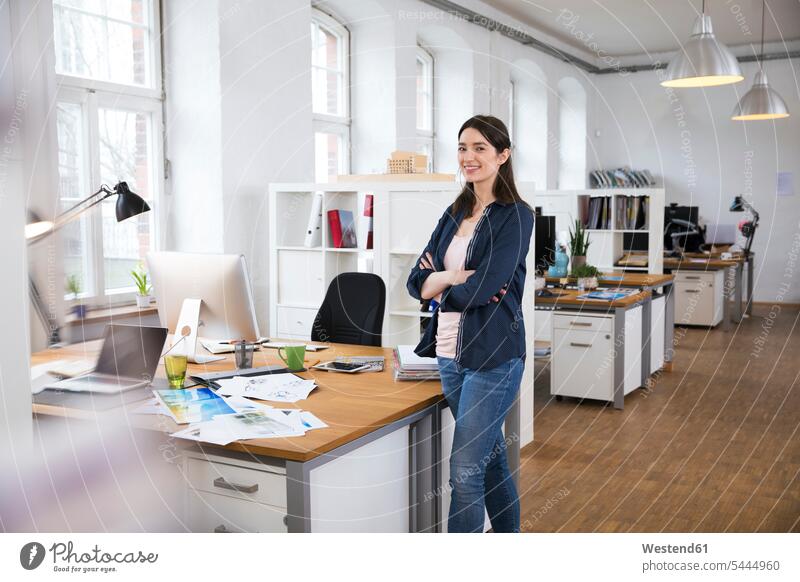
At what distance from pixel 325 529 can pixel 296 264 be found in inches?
117

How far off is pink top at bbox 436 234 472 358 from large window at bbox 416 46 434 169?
4914 mm

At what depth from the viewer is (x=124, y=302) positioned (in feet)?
14.0

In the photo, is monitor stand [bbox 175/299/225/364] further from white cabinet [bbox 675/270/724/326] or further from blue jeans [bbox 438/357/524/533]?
white cabinet [bbox 675/270/724/326]

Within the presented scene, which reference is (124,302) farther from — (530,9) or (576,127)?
(576,127)

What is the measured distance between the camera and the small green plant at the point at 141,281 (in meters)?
4.09

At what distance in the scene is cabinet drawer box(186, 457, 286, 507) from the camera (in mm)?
1843

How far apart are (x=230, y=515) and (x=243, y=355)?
0.84 metres

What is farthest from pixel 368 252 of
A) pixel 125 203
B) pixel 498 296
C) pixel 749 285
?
pixel 749 285

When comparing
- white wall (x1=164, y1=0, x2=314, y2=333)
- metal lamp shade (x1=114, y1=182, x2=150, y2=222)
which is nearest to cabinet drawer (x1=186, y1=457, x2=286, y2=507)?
metal lamp shade (x1=114, y1=182, x2=150, y2=222)

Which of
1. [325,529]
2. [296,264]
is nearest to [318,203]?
[296,264]

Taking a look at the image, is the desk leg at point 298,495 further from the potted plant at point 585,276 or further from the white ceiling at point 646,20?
the white ceiling at point 646,20

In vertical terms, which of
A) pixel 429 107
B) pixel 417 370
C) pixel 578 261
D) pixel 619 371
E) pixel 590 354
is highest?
pixel 429 107

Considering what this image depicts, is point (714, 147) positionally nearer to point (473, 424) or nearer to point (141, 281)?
point (141, 281)

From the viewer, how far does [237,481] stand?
1897mm
